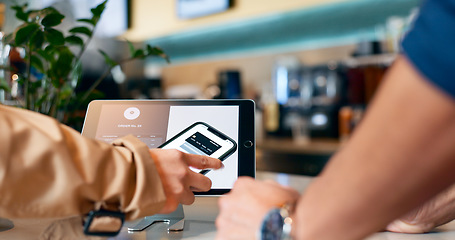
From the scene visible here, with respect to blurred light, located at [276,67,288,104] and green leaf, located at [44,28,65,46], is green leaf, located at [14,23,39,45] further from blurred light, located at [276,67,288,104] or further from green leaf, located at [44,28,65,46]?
blurred light, located at [276,67,288,104]

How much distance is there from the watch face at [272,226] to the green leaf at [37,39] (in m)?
0.76

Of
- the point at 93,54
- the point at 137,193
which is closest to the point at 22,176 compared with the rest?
the point at 137,193

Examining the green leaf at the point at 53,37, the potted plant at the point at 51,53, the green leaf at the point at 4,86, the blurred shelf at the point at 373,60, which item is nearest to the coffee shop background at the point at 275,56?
the blurred shelf at the point at 373,60

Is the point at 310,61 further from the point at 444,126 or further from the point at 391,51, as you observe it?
the point at 444,126

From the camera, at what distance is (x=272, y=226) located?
1.77ft

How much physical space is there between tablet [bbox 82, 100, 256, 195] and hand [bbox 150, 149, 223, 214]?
91 millimetres

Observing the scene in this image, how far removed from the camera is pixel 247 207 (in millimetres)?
562

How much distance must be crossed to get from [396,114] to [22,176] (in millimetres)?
448

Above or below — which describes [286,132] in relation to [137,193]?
below

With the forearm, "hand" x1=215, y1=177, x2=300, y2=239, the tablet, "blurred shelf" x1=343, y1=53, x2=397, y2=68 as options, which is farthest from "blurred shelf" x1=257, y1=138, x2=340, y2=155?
the forearm

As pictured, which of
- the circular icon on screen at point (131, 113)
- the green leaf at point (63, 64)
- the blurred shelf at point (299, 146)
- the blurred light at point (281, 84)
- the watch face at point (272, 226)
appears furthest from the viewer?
the blurred light at point (281, 84)

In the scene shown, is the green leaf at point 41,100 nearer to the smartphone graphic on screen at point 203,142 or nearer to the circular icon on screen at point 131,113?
the circular icon on screen at point 131,113

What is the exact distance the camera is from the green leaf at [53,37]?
1.03 meters

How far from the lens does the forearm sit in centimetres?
38
